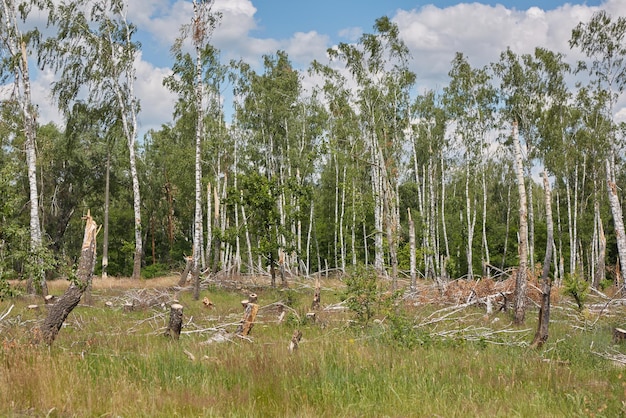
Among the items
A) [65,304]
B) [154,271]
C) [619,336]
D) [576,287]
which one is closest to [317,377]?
[65,304]

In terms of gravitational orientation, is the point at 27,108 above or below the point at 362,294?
above

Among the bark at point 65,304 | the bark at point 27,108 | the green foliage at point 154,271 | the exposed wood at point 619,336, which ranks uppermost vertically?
the bark at point 27,108

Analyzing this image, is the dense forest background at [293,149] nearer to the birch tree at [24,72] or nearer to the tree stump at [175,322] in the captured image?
the birch tree at [24,72]

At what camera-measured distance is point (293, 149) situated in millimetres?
→ 31297

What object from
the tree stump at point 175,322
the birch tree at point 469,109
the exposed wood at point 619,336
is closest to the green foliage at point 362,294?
the tree stump at point 175,322

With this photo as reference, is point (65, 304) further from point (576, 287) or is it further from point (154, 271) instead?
point (154, 271)

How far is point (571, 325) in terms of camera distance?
12.5 meters

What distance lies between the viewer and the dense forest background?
22.6 meters

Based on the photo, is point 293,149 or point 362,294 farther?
point 293,149

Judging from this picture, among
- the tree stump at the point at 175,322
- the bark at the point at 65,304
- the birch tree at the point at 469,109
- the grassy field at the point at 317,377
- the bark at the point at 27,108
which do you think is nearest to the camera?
the grassy field at the point at 317,377

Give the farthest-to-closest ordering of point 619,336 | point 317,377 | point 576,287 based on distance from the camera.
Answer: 1. point 576,287
2. point 619,336
3. point 317,377

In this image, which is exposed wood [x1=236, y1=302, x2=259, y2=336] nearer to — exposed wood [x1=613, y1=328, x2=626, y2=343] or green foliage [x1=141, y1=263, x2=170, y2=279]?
exposed wood [x1=613, y1=328, x2=626, y2=343]

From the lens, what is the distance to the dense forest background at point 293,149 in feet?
74.3

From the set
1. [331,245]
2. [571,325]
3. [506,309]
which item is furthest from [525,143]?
[331,245]
